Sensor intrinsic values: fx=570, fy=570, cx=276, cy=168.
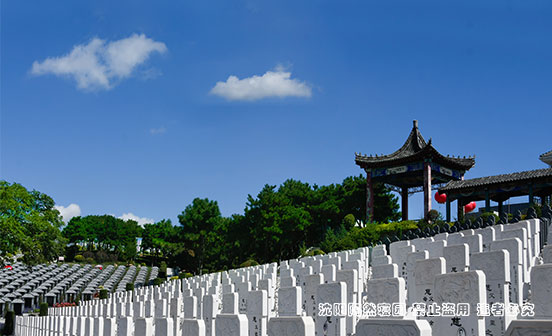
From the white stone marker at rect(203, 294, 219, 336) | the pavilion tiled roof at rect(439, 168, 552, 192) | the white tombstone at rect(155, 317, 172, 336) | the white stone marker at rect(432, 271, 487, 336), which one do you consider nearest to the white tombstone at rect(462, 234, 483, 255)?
the white stone marker at rect(203, 294, 219, 336)

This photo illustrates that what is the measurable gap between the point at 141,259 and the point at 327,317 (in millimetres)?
99691

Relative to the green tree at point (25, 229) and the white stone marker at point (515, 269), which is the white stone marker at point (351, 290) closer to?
the white stone marker at point (515, 269)

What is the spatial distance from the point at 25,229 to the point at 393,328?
38.1 metres

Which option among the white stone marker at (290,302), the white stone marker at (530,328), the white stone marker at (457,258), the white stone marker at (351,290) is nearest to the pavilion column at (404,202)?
the white stone marker at (457,258)

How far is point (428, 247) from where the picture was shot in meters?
13.1

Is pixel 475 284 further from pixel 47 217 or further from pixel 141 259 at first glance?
pixel 141 259

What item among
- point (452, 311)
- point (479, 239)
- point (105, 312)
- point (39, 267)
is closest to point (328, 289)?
point (452, 311)

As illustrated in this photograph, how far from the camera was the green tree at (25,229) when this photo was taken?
36219 mm

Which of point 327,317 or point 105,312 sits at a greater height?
point 327,317

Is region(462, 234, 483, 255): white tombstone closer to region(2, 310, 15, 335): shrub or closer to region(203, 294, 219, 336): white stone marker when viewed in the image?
region(203, 294, 219, 336): white stone marker

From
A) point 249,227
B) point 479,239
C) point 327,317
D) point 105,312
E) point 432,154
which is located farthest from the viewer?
point 249,227

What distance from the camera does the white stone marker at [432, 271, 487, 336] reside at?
17.1ft

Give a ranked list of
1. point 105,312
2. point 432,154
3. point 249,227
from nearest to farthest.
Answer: point 105,312, point 432,154, point 249,227

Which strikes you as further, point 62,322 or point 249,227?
point 249,227
